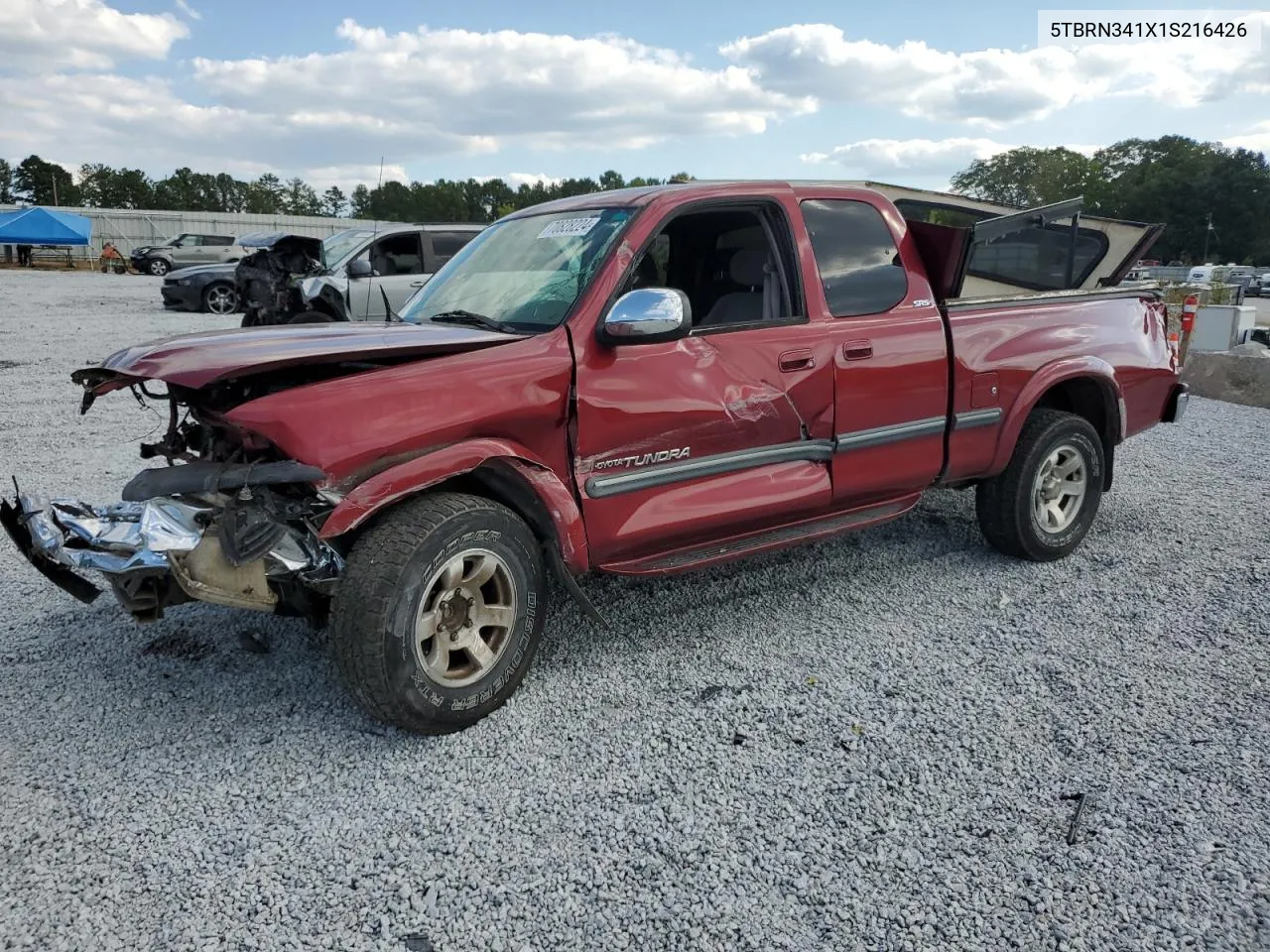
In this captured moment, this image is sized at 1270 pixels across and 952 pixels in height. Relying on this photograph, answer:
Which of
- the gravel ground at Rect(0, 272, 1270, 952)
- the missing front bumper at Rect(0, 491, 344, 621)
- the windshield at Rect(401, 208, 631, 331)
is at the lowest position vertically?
the gravel ground at Rect(0, 272, 1270, 952)

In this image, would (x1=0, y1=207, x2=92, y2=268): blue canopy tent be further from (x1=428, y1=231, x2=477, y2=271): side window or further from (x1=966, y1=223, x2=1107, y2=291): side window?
(x1=966, y1=223, x2=1107, y2=291): side window

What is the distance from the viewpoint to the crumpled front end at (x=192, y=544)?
2.90 meters

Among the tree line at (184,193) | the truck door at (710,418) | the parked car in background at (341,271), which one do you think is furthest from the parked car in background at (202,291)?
the tree line at (184,193)

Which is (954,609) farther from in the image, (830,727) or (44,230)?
(44,230)

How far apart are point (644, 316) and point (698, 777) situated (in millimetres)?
1629

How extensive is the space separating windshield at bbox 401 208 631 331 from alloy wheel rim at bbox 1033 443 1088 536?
276 centimetres

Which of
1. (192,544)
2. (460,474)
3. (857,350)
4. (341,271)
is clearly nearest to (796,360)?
(857,350)

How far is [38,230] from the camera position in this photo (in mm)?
36906

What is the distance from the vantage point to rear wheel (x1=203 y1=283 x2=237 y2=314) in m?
17.8

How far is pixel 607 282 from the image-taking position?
362 centimetres

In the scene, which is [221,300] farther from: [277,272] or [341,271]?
[341,271]

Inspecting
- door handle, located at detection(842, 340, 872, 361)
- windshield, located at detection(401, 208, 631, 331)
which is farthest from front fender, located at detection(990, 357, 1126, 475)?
windshield, located at detection(401, 208, 631, 331)

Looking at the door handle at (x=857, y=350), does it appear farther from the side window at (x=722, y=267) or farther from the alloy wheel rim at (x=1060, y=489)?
the alloy wheel rim at (x=1060, y=489)

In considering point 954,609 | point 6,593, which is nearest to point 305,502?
point 6,593
